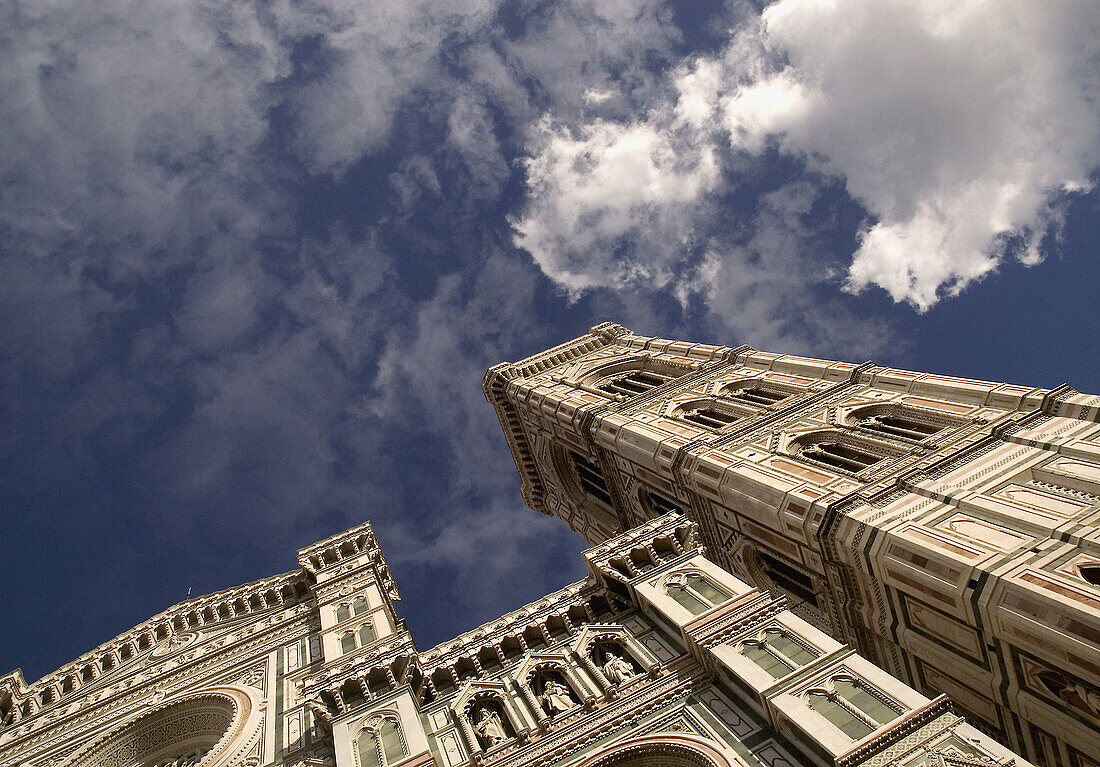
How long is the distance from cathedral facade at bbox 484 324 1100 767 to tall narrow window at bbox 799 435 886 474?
0.24 ft

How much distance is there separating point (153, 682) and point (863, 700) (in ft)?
64.1

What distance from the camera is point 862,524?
669 inches

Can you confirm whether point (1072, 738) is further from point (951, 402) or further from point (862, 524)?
point (951, 402)

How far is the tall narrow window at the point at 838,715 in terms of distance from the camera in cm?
1144

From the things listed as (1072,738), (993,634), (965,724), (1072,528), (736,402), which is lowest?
(1072,738)

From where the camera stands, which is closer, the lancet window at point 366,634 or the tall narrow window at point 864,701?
the tall narrow window at point 864,701

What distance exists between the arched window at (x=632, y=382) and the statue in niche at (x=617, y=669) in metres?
23.9

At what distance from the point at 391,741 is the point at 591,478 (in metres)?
23.8

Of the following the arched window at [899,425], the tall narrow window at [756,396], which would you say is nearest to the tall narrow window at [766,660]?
the arched window at [899,425]

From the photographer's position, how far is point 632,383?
136 ft

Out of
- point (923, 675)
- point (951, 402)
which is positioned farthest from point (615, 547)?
point (951, 402)

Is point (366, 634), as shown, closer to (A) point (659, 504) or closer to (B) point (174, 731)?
(B) point (174, 731)

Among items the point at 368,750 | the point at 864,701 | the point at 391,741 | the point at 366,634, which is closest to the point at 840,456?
the point at 864,701

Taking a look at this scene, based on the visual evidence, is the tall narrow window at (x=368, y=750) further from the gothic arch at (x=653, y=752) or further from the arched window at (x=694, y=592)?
the arched window at (x=694, y=592)
